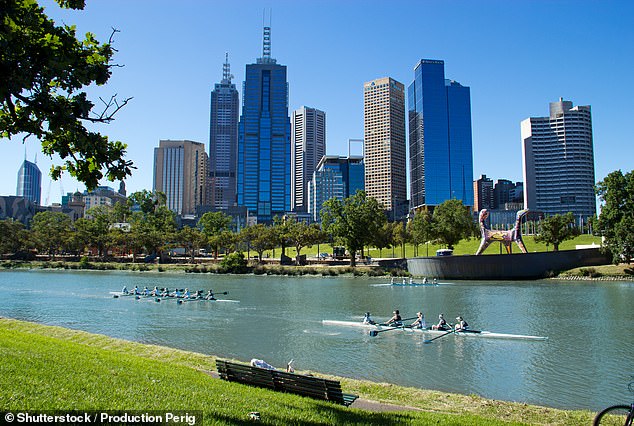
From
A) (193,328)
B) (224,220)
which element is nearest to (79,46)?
(193,328)

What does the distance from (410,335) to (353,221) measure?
67.9m

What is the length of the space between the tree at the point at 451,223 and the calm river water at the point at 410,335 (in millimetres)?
44570

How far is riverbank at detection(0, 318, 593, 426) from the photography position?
888cm

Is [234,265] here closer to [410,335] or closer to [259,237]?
[259,237]

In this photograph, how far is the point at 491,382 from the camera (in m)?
17.8

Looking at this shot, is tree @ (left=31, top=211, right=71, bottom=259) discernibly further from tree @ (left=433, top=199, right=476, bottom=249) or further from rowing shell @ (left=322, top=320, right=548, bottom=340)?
rowing shell @ (left=322, top=320, right=548, bottom=340)

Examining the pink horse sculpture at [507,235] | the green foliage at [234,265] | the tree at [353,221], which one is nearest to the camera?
the pink horse sculpture at [507,235]

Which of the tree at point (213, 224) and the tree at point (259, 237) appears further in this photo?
the tree at point (213, 224)

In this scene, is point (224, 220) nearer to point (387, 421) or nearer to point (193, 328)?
point (193, 328)

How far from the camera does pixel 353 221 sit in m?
95.4

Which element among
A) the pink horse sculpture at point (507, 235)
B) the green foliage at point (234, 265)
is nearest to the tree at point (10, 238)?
the green foliage at point (234, 265)

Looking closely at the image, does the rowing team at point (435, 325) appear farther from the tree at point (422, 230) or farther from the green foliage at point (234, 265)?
the tree at point (422, 230)

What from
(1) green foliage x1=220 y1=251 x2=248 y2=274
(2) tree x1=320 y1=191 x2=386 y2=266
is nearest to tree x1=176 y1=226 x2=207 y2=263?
(1) green foliage x1=220 y1=251 x2=248 y2=274

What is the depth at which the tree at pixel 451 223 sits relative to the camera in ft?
319
